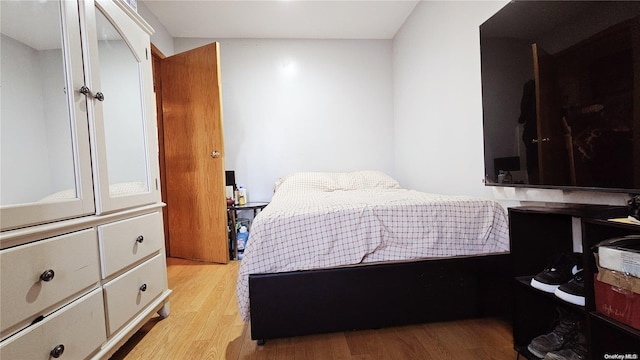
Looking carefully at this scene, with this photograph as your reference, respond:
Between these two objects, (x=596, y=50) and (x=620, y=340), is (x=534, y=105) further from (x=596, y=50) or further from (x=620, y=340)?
(x=620, y=340)

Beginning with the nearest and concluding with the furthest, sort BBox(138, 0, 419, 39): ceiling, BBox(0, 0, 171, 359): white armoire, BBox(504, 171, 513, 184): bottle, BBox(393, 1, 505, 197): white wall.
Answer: BBox(0, 0, 171, 359): white armoire < BBox(504, 171, 513, 184): bottle < BBox(393, 1, 505, 197): white wall < BBox(138, 0, 419, 39): ceiling

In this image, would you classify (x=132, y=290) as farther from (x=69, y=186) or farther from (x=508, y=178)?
(x=508, y=178)

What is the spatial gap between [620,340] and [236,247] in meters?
2.61

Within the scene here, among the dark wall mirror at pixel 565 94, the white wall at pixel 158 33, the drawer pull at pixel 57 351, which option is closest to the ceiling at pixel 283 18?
the white wall at pixel 158 33

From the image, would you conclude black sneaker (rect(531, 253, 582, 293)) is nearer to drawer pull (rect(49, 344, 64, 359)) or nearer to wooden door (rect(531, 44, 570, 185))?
wooden door (rect(531, 44, 570, 185))

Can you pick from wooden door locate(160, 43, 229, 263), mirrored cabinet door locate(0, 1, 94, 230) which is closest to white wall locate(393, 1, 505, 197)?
wooden door locate(160, 43, 229, 263)

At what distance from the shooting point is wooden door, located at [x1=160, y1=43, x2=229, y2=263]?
8.71 feet

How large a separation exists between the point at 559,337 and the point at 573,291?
11.0 inches

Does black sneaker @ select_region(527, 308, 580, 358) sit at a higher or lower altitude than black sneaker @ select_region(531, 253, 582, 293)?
lower

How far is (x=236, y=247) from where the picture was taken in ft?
9.29

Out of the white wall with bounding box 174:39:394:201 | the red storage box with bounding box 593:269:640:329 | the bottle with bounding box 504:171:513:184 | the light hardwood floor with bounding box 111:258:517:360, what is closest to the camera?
the red storage box with bounding box 593:269:640:329

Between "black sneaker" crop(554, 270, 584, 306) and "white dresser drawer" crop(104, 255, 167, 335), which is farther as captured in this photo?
"white dresser drawer" crop(104, 255, 167, 335)

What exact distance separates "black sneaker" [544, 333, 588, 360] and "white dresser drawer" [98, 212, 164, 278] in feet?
5.64

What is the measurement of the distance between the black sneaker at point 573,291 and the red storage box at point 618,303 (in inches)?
2.4
